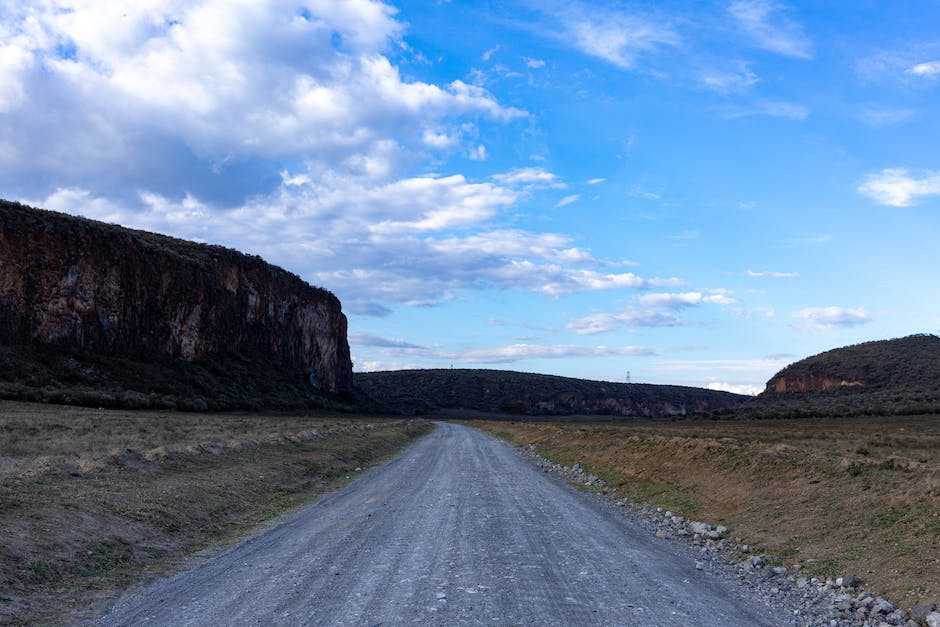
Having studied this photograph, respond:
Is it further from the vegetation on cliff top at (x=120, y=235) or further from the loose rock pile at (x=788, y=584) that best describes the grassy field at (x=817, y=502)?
the vegetation on cliff top at (x=120, y=235)

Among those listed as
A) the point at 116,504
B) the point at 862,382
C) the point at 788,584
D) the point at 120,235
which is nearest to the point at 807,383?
the point at 862,382

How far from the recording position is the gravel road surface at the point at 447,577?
705cm

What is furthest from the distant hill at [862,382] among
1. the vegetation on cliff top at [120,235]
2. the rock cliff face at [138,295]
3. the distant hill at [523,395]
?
the vegetation on cliff top at [120,235]

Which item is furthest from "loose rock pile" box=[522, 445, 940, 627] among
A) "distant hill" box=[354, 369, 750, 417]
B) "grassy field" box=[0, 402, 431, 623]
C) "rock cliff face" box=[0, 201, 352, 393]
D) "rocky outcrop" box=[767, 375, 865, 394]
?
"distant hill" box=[354, 369, 750, 417]

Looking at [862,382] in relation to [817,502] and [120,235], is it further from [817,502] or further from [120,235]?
[120,235]

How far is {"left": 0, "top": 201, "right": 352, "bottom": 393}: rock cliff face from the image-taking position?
202 ft

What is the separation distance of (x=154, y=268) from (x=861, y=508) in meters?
82.0

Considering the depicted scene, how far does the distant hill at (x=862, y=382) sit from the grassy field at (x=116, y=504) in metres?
58.0

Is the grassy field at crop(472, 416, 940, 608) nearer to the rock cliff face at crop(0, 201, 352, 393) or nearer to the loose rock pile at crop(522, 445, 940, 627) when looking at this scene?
the loose rock pile at crop(522, 445, 940, 627)

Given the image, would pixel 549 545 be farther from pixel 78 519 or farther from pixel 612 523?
pixel 78 519

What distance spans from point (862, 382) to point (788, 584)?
3744 inches

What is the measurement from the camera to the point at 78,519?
10719 mm

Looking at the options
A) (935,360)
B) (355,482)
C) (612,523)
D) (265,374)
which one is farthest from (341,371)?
(612,523)

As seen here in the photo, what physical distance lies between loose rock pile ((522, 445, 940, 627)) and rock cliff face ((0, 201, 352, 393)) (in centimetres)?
6419
